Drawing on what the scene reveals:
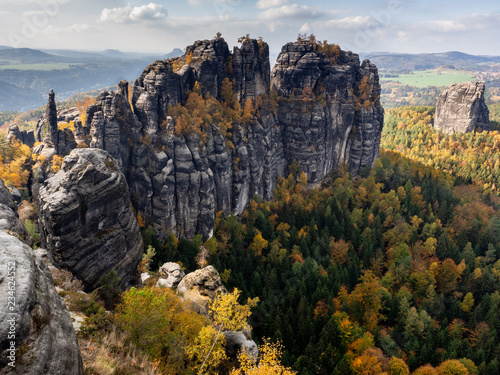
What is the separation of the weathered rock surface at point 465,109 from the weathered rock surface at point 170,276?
17077 cm

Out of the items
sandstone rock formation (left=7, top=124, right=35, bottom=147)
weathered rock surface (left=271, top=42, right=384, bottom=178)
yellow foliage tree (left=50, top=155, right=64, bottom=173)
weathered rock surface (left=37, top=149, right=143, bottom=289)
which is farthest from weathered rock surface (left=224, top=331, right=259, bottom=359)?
weathered rock surface (left=271, top=42, right=384, bottom=178)

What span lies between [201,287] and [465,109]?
17553 centimetres

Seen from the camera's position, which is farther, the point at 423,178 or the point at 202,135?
the point at 423,178

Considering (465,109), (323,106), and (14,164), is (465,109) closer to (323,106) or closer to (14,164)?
(323,106)

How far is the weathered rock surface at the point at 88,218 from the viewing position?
969 inches

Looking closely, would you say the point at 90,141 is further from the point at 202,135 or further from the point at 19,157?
the point at 202,135

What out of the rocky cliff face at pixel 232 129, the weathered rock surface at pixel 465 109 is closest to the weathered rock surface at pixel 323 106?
the rocky cliff face at pixel 232 129

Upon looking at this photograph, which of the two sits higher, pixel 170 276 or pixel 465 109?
pixel 465 109

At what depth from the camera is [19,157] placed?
177ft

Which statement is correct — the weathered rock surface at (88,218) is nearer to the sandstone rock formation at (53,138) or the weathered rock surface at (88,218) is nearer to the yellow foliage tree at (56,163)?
the yellow foliage tree at (56,163)

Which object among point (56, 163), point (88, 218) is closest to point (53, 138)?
point (56, 163)

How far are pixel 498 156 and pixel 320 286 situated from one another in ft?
415

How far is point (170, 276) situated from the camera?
128 feet

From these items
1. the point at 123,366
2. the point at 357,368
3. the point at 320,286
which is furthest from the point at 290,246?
the point at 123,366
